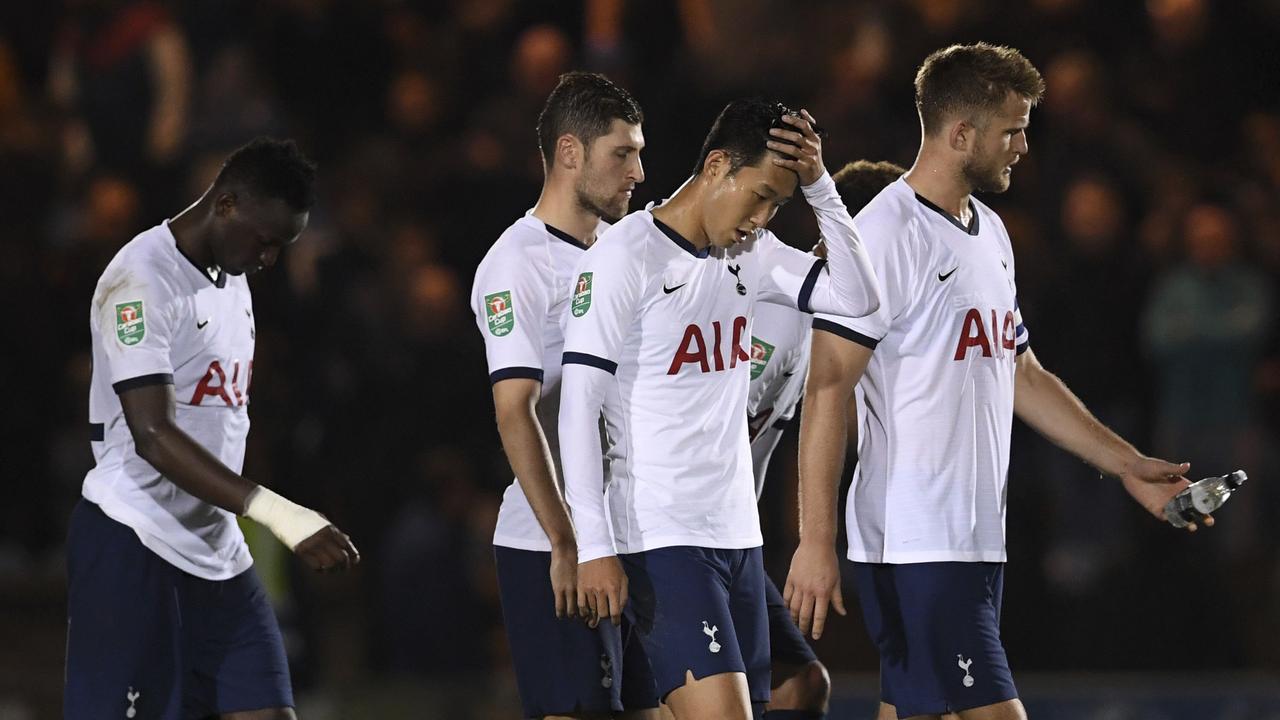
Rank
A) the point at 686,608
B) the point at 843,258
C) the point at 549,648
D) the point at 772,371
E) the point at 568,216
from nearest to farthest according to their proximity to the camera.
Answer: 1. the point at 686,608
2. the point at 843,258
3. the point at 549,648
4. the point at 568,216
5. the point at 772,371

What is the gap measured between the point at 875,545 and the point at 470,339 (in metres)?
4.92

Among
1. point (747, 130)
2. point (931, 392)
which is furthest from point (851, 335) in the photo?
point (747, 130)

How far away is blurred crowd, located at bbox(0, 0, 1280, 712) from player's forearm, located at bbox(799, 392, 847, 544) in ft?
13.8

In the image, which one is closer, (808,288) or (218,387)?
(808,288)

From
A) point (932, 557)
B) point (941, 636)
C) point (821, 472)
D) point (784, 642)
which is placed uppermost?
point (821, 472)

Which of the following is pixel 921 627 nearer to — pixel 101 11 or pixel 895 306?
pixel 895 306

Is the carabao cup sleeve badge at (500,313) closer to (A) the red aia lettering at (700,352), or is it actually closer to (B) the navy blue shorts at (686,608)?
(A) the red aia lettering at (700,352)

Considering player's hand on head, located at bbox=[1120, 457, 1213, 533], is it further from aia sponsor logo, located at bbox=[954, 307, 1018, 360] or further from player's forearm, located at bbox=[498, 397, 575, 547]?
player's forearm, located at bbox=[498, 397, 575, 547]

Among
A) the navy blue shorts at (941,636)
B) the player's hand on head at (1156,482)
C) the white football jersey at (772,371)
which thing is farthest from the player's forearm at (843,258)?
the player's hand on head at (1156,482)

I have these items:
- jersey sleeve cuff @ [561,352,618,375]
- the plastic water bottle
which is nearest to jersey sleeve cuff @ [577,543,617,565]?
jersey sleeve cuff @ [561,352,618,375]

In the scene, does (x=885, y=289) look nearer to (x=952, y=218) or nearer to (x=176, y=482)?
(x=952, y=218)

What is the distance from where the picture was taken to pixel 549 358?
5.34m

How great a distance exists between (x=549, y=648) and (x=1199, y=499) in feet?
6.48

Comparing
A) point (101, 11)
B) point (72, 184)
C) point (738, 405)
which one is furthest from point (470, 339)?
point (738, 405)
